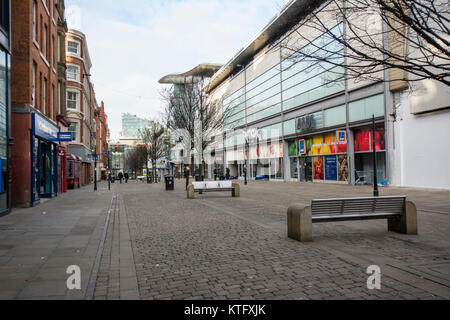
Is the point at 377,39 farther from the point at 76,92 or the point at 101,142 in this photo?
the point at 101,142

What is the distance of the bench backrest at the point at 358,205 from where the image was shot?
7.02 m

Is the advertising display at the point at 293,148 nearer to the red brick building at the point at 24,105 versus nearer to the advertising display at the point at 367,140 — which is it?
the advertising display at the point at 367,140

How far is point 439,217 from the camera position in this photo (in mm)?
9977

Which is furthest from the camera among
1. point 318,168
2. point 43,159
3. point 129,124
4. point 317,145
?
point 129,124

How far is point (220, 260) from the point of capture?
5574 millimetres

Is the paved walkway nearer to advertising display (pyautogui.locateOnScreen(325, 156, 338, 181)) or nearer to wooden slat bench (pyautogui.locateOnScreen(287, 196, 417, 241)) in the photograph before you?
wooden slat bench (pyautogui.locateOnScreen(287, 196, 417, 241))

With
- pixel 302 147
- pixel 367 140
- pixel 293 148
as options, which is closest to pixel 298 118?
pixel 302 147

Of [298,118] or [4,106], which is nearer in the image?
[4,106]

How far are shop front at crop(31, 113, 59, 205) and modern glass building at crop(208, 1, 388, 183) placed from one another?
11.0m

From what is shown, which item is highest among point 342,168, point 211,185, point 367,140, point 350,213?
point 367,140

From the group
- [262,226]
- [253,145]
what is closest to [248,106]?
[253,145]

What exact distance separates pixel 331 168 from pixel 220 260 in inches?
1059

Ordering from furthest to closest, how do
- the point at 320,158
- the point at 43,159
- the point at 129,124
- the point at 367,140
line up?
the point at 129,124, the point at 320,158, the point at 367,140, the point at 43,159

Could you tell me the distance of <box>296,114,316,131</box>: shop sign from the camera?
3309cm
